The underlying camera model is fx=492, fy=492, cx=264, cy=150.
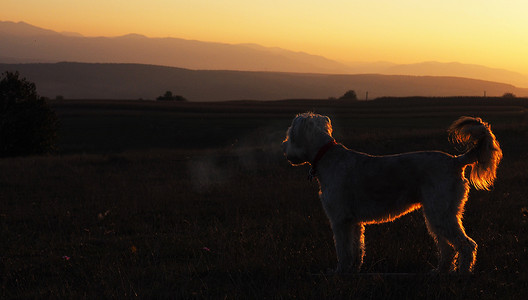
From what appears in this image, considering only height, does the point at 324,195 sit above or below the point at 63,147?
above

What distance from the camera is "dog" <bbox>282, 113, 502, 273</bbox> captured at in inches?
234

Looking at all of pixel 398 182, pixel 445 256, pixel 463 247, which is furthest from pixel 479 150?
pixel 445 256

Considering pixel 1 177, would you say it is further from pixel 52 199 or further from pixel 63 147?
pixel 63 147

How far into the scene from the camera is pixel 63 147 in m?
44.0

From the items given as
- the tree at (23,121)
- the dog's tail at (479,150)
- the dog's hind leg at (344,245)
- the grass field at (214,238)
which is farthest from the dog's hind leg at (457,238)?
the tree at (23,121)

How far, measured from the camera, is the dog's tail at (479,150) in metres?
5.95

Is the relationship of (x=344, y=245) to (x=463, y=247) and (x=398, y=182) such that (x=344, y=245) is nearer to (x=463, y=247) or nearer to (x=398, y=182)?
(x=398, y=182)

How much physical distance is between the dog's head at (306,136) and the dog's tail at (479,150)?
1.62 metres

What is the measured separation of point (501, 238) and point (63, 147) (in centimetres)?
4215

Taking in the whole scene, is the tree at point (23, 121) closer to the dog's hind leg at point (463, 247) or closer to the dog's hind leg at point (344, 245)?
the dog's hind leg at point (344, 245)

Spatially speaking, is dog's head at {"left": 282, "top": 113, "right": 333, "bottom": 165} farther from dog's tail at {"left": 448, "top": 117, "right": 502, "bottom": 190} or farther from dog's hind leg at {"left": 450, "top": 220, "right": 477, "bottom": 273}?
dog's hind leg at {"left": 450, "top": 220, "right": 477, "bottom": 273}

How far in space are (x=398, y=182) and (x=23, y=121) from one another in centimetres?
3393

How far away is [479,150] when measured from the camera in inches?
235

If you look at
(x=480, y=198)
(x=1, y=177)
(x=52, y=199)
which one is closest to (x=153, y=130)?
(x=1, y=177)
